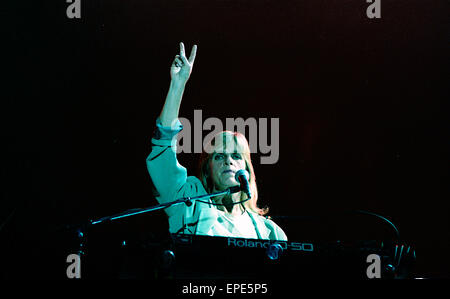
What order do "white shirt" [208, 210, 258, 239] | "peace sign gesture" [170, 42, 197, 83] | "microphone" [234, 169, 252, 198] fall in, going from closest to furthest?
"microphone" [234, 169, 252, 198], "white shirt" [208, 210, 258, 239], "peace sign gesture" [170, 42, 197, 83]

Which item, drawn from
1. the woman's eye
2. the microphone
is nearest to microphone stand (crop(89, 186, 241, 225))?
the microphone

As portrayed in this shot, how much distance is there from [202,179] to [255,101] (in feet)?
2.34

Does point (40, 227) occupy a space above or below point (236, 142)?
below

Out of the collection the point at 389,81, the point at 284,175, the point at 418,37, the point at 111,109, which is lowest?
the point at 284,175

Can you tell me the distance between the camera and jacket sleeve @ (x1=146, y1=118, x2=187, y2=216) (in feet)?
9.47

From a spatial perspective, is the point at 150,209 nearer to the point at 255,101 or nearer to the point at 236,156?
the point at 236,156

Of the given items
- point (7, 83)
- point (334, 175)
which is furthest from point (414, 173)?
point (7, 83)

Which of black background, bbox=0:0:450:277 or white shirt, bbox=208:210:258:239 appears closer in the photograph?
white shirt, bbox=208:210:258:239

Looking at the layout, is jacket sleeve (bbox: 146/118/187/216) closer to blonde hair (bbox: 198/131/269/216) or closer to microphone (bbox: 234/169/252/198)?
blonde hair (bbox: 198/131/269/216)

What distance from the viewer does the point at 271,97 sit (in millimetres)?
3574

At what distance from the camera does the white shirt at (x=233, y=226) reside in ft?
9.23

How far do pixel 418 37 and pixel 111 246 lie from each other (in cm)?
250

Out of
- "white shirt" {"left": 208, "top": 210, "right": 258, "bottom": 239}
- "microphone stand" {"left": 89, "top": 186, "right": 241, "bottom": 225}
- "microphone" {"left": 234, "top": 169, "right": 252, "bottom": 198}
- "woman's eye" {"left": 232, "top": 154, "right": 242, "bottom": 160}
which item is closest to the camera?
"microphone stand" {"left": 89, "top": 186, "right": 241, "bottom": 225}

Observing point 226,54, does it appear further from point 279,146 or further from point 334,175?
point 334,175
